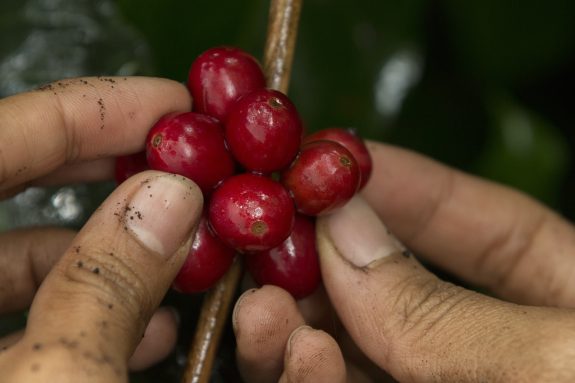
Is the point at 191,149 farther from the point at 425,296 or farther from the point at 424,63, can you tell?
the point at 424,63

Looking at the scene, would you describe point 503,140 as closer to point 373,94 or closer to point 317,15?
point 373,94

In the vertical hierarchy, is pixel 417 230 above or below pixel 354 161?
below

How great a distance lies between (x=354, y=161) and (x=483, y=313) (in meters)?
0.41

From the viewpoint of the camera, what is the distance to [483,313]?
1.26 metres

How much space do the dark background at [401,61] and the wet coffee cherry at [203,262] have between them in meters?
0.97

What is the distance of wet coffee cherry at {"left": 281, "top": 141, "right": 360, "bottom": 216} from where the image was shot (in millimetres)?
1364

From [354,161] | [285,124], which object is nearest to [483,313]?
[354,161]

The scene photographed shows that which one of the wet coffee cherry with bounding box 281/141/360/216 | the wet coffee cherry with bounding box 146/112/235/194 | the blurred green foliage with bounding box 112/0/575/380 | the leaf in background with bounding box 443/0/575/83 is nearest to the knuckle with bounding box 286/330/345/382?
the wet coffee cherry with bounding box 281/141/360/216

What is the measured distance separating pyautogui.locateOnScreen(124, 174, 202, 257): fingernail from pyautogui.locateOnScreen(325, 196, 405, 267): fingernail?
390mm

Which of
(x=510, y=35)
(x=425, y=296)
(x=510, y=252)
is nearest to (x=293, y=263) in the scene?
(x=425, y=296)

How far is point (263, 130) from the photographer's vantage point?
132cm

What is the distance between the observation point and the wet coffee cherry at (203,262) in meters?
1.38

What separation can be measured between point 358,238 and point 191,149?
1.51 feet

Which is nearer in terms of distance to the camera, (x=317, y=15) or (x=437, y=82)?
(x=317, y=15)
